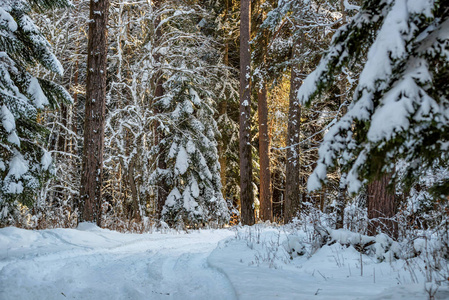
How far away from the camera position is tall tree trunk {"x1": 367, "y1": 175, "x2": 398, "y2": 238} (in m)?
5.88

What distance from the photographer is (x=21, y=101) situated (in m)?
6.84

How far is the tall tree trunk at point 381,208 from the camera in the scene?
19.3 feet

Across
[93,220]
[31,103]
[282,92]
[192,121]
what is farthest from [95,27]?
[282,92]

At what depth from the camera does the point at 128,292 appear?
3484mm

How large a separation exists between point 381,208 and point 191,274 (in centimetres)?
376

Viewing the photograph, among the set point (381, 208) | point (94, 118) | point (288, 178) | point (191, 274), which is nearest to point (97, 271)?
point (191, 274)

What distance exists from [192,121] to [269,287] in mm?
11233

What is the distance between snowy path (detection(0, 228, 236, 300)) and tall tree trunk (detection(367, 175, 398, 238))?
301cm

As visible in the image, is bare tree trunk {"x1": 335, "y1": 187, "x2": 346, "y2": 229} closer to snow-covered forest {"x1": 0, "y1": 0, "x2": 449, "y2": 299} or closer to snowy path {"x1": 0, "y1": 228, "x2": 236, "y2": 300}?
snow-covered forest {"x1": 0, "y1": 0, "x2": 449, "y2": 299}

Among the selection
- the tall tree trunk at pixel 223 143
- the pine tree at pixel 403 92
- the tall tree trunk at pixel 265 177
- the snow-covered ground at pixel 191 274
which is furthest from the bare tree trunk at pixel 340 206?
the tall tree trunk at pixel 223 143

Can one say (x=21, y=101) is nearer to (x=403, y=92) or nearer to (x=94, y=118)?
(x=94, y=118)

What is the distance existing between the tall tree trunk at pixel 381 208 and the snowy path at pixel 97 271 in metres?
3.01

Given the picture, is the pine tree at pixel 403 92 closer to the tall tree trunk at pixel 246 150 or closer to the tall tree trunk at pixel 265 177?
the tall tree trunk at pixel 246 150

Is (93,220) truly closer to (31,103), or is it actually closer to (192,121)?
(31,103)
